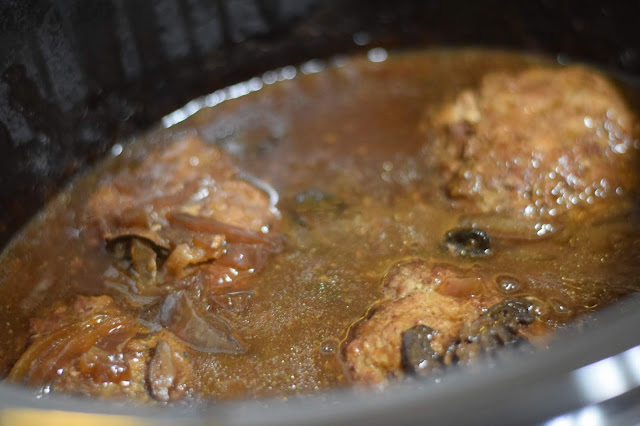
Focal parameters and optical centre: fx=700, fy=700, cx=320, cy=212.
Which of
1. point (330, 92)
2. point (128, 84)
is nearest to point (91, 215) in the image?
point (128, 84)

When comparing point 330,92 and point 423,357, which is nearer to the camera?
point 423,357

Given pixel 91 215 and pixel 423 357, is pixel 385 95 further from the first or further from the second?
pixel 423 357

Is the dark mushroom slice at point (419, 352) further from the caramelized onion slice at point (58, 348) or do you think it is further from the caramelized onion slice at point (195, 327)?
the caramelized onion slice at point (58, 348)

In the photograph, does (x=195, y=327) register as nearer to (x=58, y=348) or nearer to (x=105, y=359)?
(x=105, y=359)

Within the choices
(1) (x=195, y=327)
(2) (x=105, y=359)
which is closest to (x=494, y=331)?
(1) (x=195, y=327)

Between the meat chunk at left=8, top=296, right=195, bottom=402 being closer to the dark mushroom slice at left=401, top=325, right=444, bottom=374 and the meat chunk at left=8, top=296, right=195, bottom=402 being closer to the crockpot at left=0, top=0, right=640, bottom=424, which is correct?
the crockpot at left=0, top=0, right=640, bottom=424

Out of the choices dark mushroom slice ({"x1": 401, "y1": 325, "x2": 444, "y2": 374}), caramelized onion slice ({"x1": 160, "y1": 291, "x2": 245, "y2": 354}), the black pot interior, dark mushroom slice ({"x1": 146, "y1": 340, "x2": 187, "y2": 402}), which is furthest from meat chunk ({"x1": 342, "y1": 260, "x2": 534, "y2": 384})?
the black pot interior

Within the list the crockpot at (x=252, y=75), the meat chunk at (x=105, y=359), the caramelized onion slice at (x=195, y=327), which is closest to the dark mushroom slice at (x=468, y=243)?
the crockpot at (x=252, y=75)
